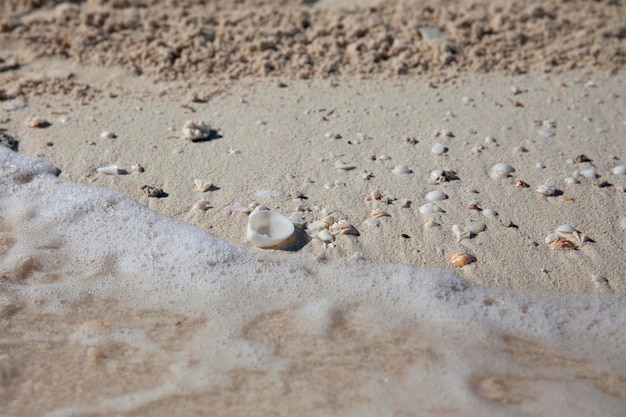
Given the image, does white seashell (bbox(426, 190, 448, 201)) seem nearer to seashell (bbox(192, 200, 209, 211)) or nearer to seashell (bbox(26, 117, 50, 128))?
seashell (bbox(192, 200, 209, 211))

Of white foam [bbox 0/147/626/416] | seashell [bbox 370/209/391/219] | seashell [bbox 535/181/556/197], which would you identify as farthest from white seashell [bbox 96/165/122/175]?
seashell [bbox 535/181/556/197]

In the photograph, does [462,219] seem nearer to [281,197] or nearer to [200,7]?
[281,197]

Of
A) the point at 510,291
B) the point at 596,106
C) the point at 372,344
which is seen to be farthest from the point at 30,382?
the point at 596,106

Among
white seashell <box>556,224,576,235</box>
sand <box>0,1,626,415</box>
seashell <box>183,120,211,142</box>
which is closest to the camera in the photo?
sand <box>0,1,626,415</box>

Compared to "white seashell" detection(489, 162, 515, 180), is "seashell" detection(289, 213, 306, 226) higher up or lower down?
lower down

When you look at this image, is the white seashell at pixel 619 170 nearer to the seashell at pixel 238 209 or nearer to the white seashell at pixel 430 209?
the white seashell at pixel 430 209

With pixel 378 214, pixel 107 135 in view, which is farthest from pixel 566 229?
pixel 107 135

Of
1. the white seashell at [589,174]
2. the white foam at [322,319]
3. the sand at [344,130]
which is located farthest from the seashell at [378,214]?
the white seashell at [589,174]
